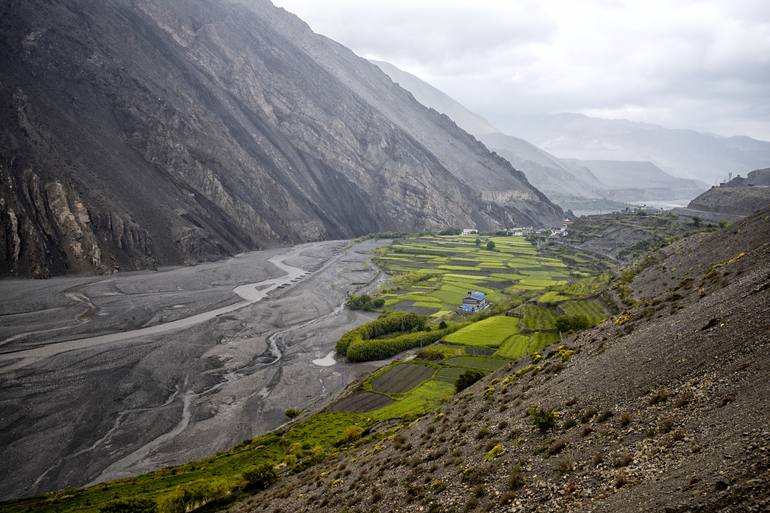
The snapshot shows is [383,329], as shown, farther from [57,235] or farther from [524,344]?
[57,235]

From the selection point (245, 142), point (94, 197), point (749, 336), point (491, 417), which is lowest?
point (491, 417)

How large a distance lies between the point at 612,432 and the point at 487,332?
4703cm

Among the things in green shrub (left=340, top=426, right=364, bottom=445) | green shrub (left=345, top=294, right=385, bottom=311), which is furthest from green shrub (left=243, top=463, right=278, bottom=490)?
green shrub (left=345, top=294, right=385, bottom=311)

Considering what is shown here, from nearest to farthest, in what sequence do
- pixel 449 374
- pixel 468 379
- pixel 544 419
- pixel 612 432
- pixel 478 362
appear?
pixel 612 432 → pixel 544 419 → pixel 468 379 → pixel 449 374 → pixel 478 362

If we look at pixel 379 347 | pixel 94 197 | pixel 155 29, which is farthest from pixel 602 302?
pixel 155 29

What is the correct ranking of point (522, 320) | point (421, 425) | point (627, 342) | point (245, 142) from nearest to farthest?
point (627, 342), point (421, 425), point (522, 320), point (245, 142)

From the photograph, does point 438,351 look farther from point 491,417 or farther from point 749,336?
point 749,336

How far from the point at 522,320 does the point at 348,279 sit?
58692 mm

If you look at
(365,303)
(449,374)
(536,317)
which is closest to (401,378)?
(449,374)

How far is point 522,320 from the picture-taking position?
65.9 metres

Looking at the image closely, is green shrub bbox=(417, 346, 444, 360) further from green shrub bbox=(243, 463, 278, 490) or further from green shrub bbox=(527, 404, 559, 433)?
green shrub bbox=(527, 404, 559, 433)

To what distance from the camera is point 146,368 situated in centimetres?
5806

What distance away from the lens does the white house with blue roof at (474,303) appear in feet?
274

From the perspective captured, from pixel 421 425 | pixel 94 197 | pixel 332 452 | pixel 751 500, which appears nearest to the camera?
pixel 751 500
